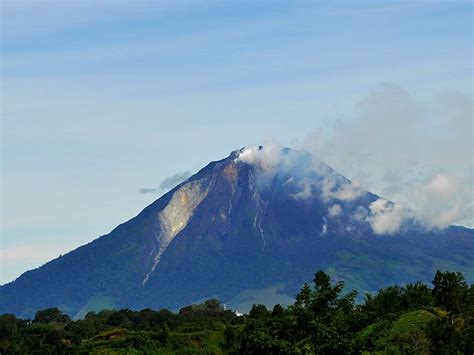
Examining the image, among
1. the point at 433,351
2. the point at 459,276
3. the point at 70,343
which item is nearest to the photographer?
the point at 433,351

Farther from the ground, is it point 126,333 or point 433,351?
point 126,333

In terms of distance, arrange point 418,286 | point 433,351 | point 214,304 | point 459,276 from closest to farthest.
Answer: point 433,351 → point 459,276 → point 418,286 → point 214,304

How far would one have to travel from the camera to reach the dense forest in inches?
2788

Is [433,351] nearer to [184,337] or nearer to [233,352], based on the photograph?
[233,352]

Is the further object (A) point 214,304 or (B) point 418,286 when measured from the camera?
(A) point 214,304

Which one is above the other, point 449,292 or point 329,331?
point 449,292

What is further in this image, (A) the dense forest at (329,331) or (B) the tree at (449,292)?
(B) the tree at (449,292)

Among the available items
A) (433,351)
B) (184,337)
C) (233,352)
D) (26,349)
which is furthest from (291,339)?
(26,349)

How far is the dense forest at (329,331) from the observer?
70.8 m

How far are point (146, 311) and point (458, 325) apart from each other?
94127mm

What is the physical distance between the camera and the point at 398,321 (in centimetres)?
8025

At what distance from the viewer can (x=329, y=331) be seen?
232ft

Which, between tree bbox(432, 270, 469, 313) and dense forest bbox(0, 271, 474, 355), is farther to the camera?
tree bbox(432, 270, 469, 313)

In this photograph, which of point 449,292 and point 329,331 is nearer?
point 329,331
